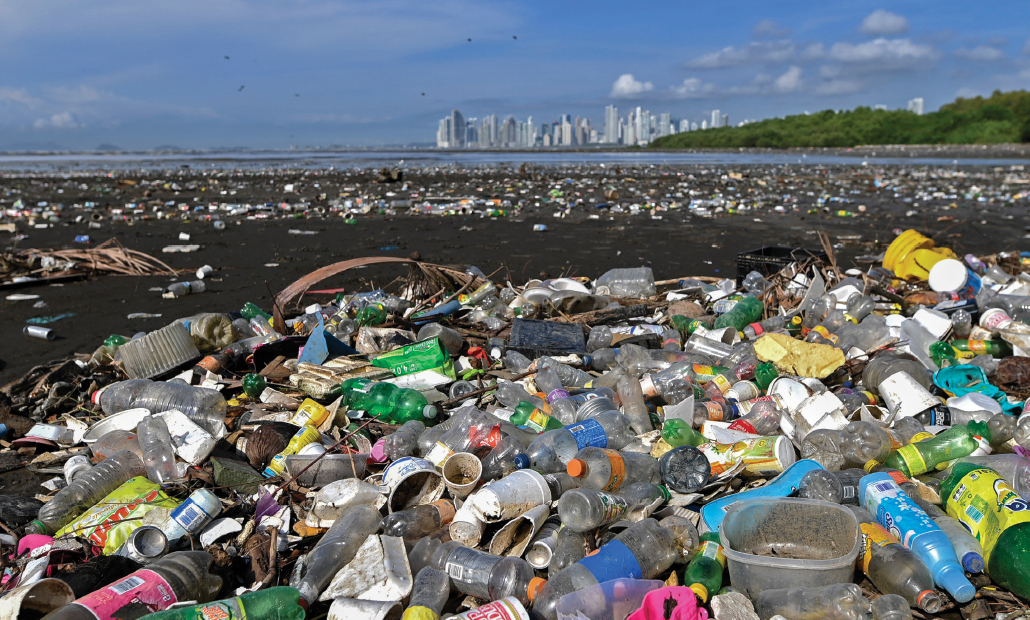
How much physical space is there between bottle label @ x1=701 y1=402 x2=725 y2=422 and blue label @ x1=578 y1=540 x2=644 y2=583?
3.75 feet

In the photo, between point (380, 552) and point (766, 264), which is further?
point (766, 264)

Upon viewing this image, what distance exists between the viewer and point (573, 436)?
8.10 ft

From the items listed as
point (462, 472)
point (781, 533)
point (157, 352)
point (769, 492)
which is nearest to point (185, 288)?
point (157, 352)

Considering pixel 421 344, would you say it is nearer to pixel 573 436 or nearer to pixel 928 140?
pixel 573 436

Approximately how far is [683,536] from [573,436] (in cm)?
63

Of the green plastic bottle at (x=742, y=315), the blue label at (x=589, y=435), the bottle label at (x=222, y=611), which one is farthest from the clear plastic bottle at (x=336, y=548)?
the green plastic bottle at (x=742, y=315)

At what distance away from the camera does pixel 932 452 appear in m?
2.41

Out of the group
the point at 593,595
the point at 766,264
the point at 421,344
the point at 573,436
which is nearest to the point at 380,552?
the point at 593,595

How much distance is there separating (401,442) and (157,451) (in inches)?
39.5

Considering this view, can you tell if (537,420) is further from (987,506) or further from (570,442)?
(987,506)

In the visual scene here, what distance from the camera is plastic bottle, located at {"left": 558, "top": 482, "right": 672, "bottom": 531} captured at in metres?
1.95

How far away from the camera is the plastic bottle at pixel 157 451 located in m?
2.51

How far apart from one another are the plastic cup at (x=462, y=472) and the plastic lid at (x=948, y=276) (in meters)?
4.09

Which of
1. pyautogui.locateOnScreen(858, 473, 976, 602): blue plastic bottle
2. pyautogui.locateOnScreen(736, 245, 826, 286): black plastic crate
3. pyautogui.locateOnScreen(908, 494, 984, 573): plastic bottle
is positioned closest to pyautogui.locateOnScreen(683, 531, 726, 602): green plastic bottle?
pyautogui.locateOnScreen(858, 473, 976, 602): blue plastic bottle
